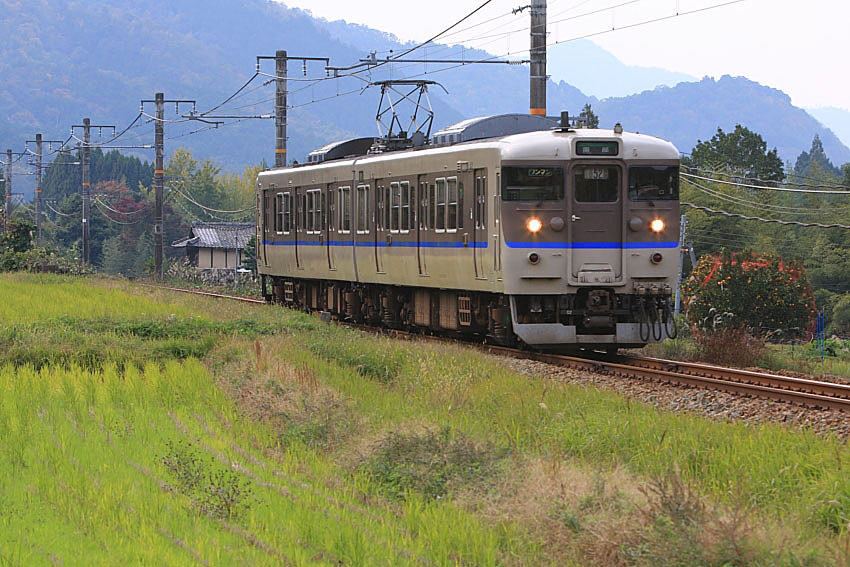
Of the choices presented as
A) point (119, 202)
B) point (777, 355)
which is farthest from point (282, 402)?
point (119, 202)

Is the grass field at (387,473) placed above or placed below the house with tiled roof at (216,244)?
below

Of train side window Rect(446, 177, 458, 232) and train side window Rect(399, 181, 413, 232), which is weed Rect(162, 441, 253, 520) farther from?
train side window Rect(399, 181, 413, 232)

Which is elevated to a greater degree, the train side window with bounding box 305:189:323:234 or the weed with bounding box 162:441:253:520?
the train side window with bounding box 305:189:323:234

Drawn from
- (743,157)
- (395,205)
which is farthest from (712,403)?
(743,157)

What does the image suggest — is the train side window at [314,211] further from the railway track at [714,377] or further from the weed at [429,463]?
the weed at [429,463]

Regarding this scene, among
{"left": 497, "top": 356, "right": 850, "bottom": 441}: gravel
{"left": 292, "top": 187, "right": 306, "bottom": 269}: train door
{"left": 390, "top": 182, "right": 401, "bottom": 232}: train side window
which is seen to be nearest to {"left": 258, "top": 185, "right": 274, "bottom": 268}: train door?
{"left": 292, "top": 187, "right": 306, "bottom": 269}: train door

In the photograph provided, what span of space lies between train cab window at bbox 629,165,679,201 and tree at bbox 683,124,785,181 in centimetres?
8312

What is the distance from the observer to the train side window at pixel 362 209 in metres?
24.5

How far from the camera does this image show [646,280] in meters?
18.9

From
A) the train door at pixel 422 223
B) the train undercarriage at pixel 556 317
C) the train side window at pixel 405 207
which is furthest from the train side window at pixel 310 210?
the train door at pixel 422 223

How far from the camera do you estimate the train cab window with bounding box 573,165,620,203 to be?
18.7 meters

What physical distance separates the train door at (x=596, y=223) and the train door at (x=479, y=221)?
1.35 metres

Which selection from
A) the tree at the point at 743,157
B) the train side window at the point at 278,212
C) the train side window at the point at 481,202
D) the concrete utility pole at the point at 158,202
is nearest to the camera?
the train side window at the point at 481,202

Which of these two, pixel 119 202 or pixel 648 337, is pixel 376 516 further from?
pixel 119 202
